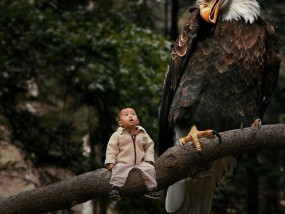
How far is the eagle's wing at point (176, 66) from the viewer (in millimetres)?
3770

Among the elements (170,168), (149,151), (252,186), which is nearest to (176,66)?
(170,168)

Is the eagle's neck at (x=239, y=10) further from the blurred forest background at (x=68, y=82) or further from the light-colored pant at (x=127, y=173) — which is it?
the blurred forest background at (x=68, y=82)

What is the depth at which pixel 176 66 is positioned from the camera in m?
3.86

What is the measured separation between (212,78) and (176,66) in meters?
0.29

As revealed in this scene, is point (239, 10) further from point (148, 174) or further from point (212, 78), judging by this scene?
point (148, 174)

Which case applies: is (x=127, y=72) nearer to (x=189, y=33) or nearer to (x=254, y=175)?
(x=189, y=33)

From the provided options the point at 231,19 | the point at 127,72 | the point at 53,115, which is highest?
the point at 231,19

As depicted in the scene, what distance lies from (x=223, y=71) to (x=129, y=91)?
3.16 metres

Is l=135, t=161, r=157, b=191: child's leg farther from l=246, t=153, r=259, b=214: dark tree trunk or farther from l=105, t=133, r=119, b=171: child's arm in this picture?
l=246, t=153, r=259, b=214: dark tree trunk

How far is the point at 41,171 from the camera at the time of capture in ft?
21.6

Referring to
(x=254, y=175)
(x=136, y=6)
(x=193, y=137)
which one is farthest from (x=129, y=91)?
(x=254, y=175)

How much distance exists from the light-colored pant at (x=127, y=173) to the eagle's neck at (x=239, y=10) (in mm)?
1497

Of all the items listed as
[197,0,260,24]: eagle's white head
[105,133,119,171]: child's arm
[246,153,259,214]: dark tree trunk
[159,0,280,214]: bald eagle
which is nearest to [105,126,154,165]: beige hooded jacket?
[105,133,119,171]: child's arm

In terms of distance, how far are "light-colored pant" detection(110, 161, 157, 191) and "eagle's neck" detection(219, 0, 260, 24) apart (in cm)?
150
